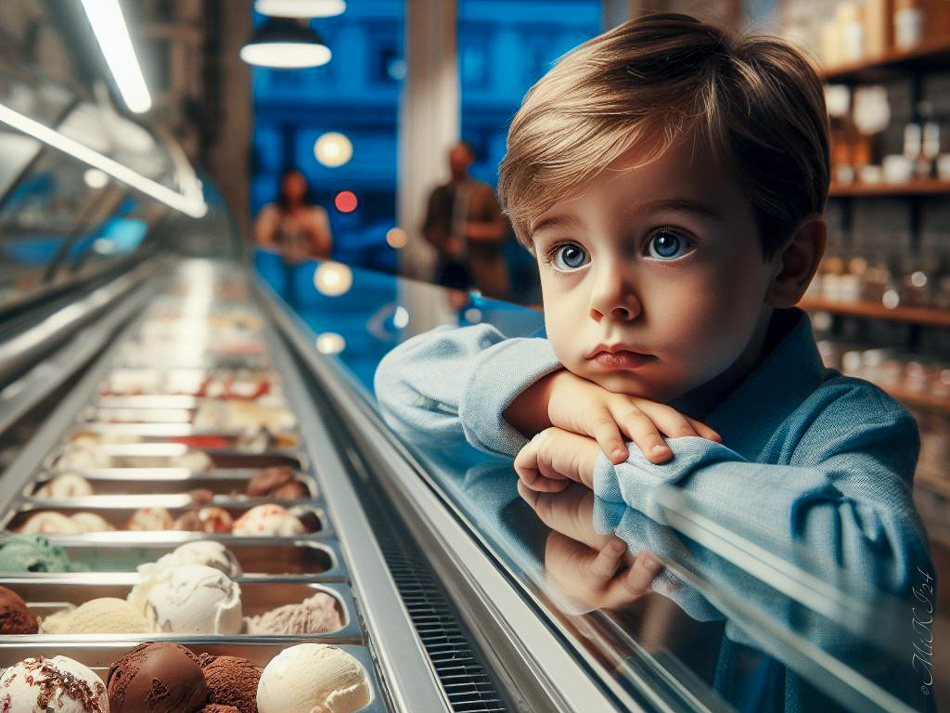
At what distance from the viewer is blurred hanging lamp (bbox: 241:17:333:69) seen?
17.7 ft

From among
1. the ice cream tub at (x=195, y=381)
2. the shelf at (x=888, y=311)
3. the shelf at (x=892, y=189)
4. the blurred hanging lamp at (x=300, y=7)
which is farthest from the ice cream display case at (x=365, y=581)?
the blurred hanging lamp at (x=300, y=7)

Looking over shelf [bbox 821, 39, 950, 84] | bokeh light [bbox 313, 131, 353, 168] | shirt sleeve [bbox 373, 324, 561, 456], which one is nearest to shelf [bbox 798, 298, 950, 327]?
shelf [bbox 821, 39, 950, 84]

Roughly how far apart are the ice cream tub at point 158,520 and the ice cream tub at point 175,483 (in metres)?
0.04

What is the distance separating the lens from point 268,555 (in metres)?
1.27

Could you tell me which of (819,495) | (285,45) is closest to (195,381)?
(819,495)

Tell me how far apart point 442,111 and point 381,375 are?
8576 millimetres

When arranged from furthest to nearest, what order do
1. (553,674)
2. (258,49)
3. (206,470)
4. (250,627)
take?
(258,49) → (206,470) → (250,627) → (553,674)

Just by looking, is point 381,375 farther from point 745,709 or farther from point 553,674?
point 745,709

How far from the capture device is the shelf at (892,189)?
4156 mm

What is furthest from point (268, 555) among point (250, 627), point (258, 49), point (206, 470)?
point (258, 49)

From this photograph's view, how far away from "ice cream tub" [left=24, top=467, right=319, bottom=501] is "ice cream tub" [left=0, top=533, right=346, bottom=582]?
0.17m

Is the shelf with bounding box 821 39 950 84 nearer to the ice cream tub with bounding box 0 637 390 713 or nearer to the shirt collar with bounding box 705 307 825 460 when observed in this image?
the shirt collar with bounding box 705 307 825 460

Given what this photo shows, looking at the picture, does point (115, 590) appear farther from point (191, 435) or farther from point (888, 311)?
point (888, 311)

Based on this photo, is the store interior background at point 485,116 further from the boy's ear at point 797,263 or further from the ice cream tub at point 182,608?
the ice cream tub at point 182,608
